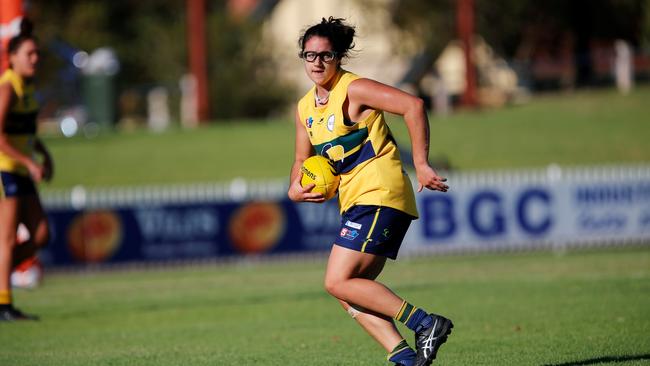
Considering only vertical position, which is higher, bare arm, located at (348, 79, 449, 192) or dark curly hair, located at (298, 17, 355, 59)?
dark curly hair, located at (298, 17, 355, 59)

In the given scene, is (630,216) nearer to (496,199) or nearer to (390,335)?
(496,199)

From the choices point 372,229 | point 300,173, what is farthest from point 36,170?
point 372,229

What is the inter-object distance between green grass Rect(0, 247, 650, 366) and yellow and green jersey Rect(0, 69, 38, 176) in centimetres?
151

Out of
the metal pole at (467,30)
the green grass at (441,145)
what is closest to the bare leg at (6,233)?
the green grass at (441,145)

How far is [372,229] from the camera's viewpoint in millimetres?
6223

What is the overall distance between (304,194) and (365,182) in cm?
38

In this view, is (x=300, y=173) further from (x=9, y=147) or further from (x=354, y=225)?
(x=9, y=147)

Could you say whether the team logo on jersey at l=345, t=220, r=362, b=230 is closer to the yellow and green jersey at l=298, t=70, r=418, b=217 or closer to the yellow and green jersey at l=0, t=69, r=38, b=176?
the yellow and green jersey at l=298, t=70, r=418, b=217

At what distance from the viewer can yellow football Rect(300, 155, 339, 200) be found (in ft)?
20.7

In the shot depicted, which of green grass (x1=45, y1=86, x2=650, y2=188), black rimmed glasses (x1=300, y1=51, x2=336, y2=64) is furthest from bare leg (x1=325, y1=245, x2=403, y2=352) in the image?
green grass (x1=45, y1=86, x2=650, y2=188)

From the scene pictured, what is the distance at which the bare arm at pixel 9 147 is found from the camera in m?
9.49

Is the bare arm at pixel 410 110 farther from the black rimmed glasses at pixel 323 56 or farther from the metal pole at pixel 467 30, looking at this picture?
the metal pole at pixel 467 30

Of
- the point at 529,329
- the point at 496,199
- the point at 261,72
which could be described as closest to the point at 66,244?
the point at 496,199

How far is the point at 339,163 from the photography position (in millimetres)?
6367
